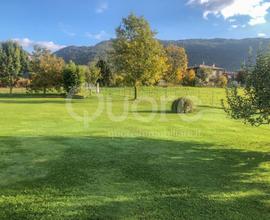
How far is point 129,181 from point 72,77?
42.9 meters

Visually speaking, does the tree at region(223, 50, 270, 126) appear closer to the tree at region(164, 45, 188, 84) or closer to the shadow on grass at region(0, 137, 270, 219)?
the shadow on grass at region(0, 137, 270, 219)

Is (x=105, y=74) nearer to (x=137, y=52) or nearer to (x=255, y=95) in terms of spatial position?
(x=137, y=52)

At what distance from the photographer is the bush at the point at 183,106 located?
2734cm

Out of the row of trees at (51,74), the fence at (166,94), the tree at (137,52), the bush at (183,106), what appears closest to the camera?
the bush at (183,106)

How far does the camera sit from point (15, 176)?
372 inches

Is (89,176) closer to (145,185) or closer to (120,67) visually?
(145,185)

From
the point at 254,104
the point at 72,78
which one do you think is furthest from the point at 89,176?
the point at 72,78

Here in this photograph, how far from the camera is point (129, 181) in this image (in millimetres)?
9336

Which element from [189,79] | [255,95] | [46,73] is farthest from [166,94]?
[255,95]

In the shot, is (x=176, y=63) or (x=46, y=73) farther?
(x=176, y=63)

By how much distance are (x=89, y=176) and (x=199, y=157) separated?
169 inches

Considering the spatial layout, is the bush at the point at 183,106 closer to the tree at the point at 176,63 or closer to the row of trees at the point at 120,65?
the row of trees at the point at 120,65

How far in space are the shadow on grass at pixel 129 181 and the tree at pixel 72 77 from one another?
37339 mm

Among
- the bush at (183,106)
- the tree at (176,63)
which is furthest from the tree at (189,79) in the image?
the bush at (183,106)
